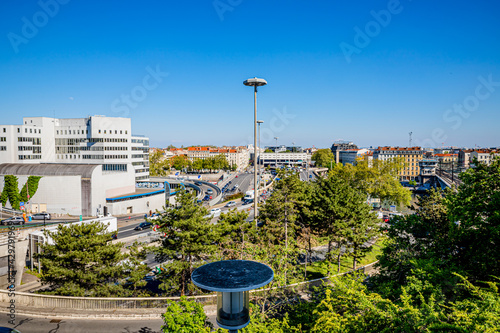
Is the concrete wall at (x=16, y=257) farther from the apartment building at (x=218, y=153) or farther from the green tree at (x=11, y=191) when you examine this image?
the apartment building at (x=218, y=153)

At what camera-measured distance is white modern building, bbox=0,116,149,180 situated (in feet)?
178

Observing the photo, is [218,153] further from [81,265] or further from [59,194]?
[81,265]

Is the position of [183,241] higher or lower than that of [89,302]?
higher

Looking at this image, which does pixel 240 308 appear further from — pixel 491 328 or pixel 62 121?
pixel 62 121

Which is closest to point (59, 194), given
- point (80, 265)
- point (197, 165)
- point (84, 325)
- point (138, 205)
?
point (138, 205)

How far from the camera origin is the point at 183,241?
16.8 metres

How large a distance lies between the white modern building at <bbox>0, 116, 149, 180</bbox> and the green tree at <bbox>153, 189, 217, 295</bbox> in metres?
44.1

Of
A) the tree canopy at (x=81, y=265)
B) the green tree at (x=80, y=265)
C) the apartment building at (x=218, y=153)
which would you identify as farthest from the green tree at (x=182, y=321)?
the apartment building at (x=218, y=153)

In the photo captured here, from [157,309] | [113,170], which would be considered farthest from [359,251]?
[113,170]

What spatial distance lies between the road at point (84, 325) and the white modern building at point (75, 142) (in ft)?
149

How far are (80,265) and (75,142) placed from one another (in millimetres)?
52229

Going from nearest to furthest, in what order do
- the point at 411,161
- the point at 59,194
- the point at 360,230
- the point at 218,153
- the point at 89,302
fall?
the point at 89,302 → the point at 360,230 → the point at 59,194 → the point at 411,161 → the point at 218,153

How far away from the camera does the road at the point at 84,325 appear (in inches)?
542

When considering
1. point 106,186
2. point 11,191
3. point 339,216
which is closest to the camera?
point 339,216
